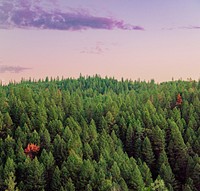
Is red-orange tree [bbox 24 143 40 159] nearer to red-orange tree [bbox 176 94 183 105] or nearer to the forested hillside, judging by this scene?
the forested hillside

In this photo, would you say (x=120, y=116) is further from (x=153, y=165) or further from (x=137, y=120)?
(x=153, y=165)

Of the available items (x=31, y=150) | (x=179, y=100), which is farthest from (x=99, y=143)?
(x=179, y=100)

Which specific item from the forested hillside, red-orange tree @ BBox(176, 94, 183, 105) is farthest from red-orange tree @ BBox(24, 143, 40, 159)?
red-orange tree @ BBox(176, 94, 183, 105)

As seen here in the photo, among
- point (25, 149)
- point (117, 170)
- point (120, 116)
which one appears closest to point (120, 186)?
point (117, 170)

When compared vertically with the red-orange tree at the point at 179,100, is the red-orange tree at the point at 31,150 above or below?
below

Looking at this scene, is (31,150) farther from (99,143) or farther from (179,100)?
(179,100)

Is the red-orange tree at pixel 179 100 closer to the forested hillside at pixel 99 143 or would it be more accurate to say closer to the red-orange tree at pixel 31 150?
the forested hillside at pixel 99 143

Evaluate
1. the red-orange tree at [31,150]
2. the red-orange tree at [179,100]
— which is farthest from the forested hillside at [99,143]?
the red-orange tree at [31,150]

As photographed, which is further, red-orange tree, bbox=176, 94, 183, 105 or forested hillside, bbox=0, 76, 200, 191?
red-orange tree, bbox=176, 94, 183, 105
